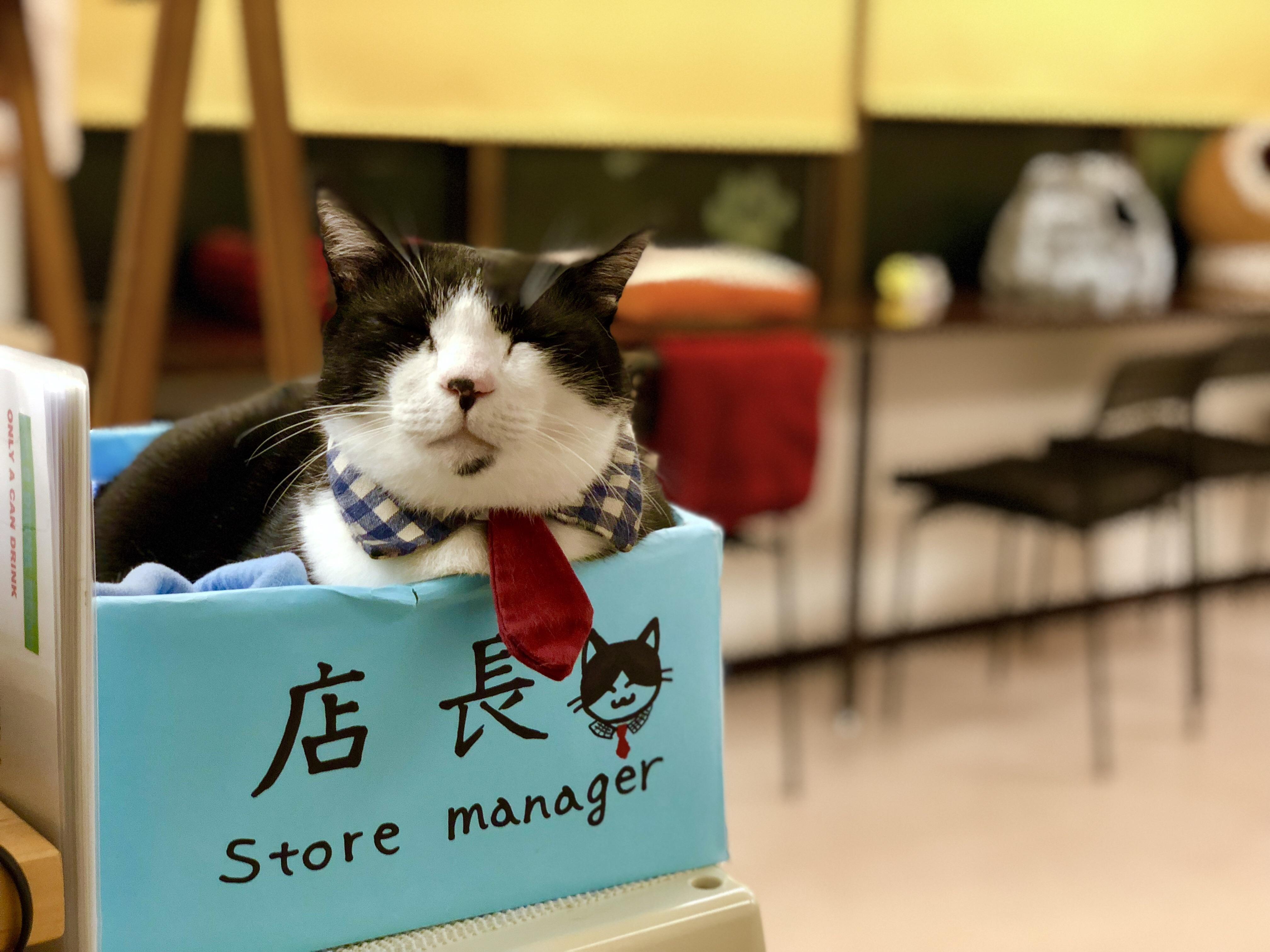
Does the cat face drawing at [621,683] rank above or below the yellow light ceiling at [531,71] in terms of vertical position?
below

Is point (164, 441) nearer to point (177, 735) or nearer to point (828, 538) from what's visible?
point (177, 735)

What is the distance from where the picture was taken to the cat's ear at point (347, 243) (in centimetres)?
58

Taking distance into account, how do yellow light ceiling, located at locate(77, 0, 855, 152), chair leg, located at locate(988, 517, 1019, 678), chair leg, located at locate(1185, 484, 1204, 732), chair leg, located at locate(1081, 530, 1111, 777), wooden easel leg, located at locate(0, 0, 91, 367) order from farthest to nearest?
1. chair leg, located at locate(988, 517, 1019, 678)
2. chair leg, located at locate(1185, 484, 1204, 732)
3. chair leg, located at locate(1081, 530, 1111, 777)
4. yellow light ceiling, located at locate(77, 0, 855, 152)
5. wooden easel leg, located at locate(0, 0, 91, 367)

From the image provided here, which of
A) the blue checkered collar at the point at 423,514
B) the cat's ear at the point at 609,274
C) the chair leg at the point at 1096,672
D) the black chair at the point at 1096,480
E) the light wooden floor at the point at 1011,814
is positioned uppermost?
the cat's ear at the point at 609,274

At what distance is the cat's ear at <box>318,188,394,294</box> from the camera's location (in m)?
0.58

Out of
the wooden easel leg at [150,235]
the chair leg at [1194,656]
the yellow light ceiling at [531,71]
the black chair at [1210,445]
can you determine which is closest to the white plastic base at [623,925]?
the wooden easel leg at [150,235]

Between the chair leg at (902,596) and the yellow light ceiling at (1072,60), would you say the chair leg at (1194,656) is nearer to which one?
the chair leg at (902,596)

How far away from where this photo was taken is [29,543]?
49 cm

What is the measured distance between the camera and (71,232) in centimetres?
189

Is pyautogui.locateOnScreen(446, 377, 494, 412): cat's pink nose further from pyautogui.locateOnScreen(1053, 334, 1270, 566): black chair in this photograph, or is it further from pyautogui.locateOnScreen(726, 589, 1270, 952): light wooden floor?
pyautogui.locateOnScreen(1053, 334, 1270, 566): black chair

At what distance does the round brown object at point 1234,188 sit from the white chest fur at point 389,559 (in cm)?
262

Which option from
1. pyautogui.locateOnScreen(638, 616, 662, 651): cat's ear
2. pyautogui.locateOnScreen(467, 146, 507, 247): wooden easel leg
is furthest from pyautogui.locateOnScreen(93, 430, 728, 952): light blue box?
pyautogui.locateOnScreen(467, 146, 507, 247): wooden easel leg

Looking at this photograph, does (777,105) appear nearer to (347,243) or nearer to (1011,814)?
(1011,814)

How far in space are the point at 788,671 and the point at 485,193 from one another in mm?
1107
